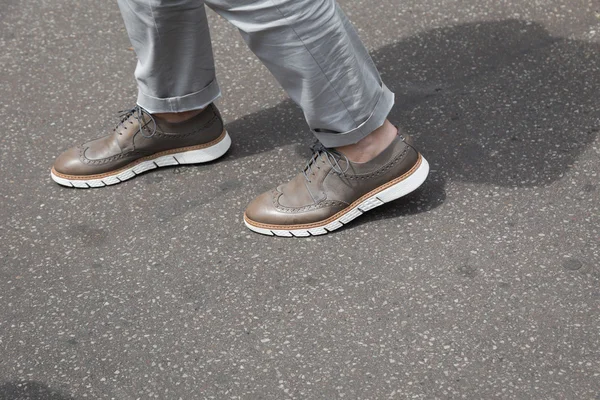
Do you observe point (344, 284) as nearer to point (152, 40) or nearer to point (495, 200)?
point (495, 200)

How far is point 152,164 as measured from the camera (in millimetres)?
3066

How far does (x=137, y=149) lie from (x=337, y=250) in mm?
825

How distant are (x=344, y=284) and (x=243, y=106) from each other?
1107 millimetres

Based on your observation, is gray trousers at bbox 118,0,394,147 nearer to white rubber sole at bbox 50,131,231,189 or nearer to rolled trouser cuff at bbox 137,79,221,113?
rolled trouser cuff at bbox 137,79,221,113

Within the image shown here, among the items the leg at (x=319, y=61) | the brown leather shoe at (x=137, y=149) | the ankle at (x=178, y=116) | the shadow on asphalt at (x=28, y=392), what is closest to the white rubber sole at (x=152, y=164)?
the brown leather shoe at (x=137, y=149)

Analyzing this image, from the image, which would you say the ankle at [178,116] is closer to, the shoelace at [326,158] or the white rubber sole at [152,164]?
the white rubber sole at [152,164]

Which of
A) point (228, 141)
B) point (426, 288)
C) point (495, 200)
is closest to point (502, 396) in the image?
point (426, 288)

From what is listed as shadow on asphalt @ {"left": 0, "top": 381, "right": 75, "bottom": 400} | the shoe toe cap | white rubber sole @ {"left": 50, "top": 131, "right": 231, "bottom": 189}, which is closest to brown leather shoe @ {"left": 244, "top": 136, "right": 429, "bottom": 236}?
white rubber sole @ {"left": 50, "top": 131, "right": 231, "bottom": 189}

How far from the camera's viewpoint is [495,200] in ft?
9.11

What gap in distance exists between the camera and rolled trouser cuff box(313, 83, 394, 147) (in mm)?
2600

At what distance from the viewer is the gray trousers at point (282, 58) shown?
7.78 feet

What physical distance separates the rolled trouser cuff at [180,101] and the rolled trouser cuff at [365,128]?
19.9 inches

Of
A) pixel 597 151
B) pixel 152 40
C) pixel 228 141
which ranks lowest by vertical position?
pixel 597 151

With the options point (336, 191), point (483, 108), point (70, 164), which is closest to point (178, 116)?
point (70, 164)
